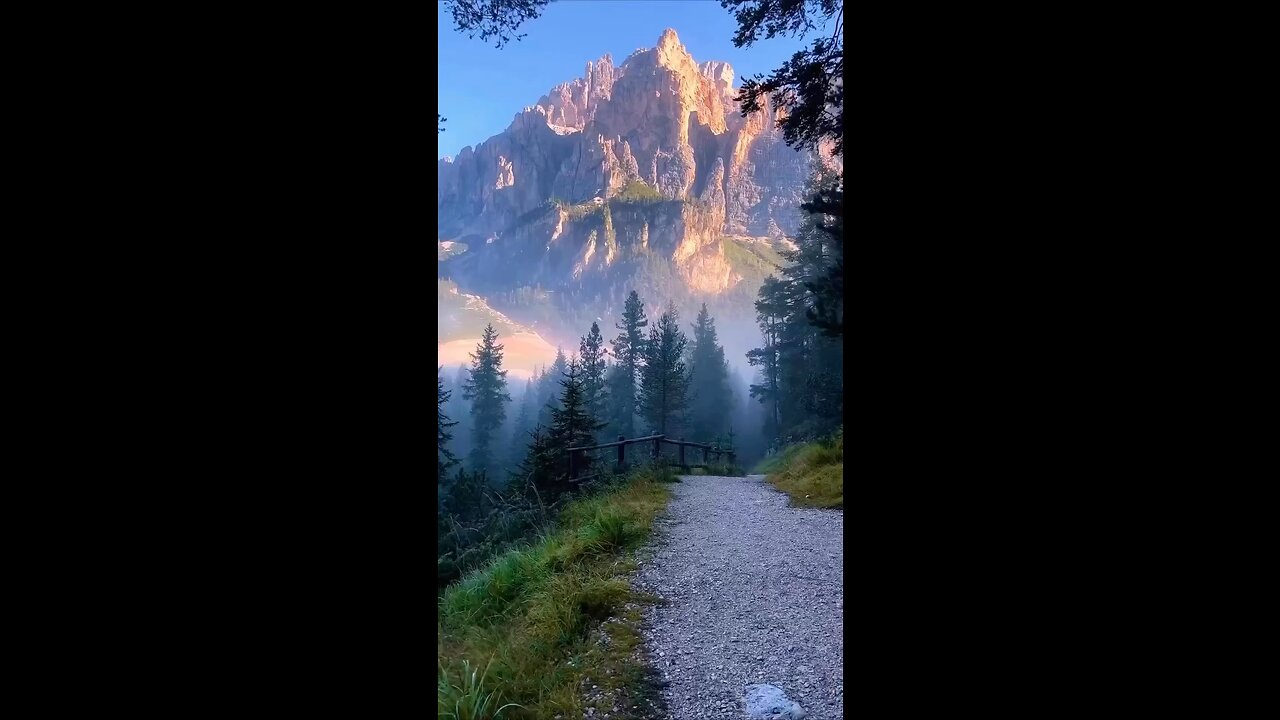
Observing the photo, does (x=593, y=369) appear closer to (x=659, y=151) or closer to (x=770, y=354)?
(x=659, y=151)

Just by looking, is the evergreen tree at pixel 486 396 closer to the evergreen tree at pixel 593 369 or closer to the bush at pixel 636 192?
the evergreen tree at pixel 593 369

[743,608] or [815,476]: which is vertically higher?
[815,476]

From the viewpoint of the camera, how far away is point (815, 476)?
18.6 ft

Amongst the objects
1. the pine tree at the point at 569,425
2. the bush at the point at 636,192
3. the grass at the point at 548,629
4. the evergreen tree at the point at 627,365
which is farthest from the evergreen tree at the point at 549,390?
the bush at the point at 636,192

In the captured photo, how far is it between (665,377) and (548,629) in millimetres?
5716

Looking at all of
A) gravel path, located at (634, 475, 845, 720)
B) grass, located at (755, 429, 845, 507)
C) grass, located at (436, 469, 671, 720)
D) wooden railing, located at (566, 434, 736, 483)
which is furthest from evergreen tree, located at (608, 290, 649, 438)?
grass, located at (436, 469, 671, 720)

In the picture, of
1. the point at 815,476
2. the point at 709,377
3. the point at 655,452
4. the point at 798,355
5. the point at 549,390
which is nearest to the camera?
the point at 815,476

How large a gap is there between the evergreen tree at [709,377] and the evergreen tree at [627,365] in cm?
132

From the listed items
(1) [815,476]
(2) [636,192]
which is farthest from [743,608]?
(2) [636,192]
